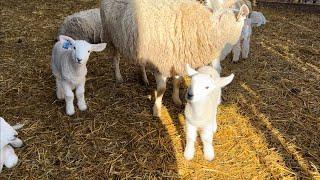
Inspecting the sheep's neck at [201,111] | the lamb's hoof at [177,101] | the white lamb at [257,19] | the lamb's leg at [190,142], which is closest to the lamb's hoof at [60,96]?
the lamb's hoof at [177,101]

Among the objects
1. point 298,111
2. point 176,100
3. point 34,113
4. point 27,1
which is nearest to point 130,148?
point 176,100

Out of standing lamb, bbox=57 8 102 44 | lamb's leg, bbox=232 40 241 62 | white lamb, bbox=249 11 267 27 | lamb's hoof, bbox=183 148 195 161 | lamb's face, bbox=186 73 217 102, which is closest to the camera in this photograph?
lamb's face, bbox=186 73 217 102

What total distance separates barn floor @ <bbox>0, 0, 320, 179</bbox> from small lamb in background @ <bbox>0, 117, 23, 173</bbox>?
9 centimetres

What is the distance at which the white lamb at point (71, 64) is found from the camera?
382 cm

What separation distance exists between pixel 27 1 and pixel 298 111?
23.0 feet

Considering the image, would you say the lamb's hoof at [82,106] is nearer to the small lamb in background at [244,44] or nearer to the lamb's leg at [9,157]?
the lamb's leg at [9,157]

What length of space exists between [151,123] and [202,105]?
1120mm

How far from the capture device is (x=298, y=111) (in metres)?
4.43

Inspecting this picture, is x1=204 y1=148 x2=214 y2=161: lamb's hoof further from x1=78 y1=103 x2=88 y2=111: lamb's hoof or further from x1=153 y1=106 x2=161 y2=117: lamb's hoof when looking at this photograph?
x1=78 y1=103 x2=88 y2=111: lamb's hoof

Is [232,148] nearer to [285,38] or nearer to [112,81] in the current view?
[112,81]

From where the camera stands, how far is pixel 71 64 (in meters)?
4.03

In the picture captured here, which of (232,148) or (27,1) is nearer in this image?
(232,148)

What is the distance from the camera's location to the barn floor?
353 cm

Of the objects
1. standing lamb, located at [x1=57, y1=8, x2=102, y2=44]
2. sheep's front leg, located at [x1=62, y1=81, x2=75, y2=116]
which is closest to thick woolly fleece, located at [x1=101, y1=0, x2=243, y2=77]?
sheep's front leg, located at [x1=62, y1=81, x2=75, y2=116]
